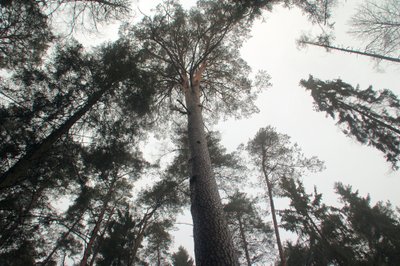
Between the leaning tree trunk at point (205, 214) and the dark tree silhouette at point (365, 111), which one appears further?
the dark tree silhouette at point (365, 111)

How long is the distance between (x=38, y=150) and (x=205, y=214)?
146 inches

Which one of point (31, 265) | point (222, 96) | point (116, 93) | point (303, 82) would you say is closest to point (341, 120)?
point (303, 82)

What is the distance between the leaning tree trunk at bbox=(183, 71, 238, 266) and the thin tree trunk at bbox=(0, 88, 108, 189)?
283cm

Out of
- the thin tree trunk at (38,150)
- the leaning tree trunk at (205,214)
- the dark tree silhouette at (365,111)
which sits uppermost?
the dark tree silhouette at (365,111)

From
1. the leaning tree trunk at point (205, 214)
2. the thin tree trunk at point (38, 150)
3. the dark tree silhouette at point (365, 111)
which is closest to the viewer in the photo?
the leaning tree trunk at point (205, 214)

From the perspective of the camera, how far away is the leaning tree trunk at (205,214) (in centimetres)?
299

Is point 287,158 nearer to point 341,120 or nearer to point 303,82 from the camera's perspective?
point 341,120

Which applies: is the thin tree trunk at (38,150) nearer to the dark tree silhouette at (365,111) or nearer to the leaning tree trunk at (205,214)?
the leaning tree trunk at (205,214)

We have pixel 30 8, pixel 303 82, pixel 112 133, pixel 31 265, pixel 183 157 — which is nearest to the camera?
pixel 30 8

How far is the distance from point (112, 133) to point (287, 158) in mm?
11339

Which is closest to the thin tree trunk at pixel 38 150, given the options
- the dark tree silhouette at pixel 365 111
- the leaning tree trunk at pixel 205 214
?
the leaning tree trunk at pixel 205 214

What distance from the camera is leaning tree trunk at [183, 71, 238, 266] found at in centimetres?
299

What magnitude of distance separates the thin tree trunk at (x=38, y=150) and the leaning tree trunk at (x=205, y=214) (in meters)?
2.83

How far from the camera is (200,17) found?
30.8 ft
